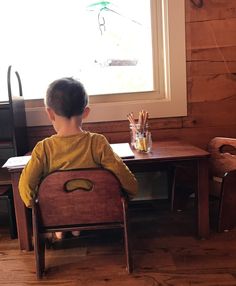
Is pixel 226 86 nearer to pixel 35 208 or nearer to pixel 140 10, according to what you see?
pixel 140 10

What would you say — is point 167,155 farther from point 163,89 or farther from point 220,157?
point 163,89

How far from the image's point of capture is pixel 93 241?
5.20ft

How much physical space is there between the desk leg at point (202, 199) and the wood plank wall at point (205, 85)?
1.62 feet

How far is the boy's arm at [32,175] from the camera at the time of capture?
Answer: 1.23m

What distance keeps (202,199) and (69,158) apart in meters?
0.66

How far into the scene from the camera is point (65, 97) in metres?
1.22

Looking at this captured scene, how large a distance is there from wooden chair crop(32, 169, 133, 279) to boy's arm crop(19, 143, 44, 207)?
38 mm

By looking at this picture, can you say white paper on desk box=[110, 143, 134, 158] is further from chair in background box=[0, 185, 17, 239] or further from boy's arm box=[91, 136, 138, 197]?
chair in background box=[0, 185, 17, 239]

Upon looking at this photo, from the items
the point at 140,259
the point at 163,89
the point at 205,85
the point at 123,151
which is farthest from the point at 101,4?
the point at 140,259

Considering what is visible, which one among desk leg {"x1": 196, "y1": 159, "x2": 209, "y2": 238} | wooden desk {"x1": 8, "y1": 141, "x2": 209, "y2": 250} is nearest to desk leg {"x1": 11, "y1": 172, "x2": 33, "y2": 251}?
wooden desk {"x1": 8, "y1": 141, "x2": 209, "y2": 250}

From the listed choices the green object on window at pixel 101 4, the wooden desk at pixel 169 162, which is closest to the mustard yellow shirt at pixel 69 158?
the wooden desk at pixel 169 162

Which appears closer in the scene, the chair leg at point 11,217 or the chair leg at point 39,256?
the chair leg at point 39,256

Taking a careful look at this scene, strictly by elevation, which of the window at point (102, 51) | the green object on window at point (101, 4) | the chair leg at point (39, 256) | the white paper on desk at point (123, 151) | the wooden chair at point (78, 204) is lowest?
the chair leg at point (39, 256)

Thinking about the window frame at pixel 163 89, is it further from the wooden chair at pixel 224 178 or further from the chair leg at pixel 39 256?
the chair leg at pixel 39 256
